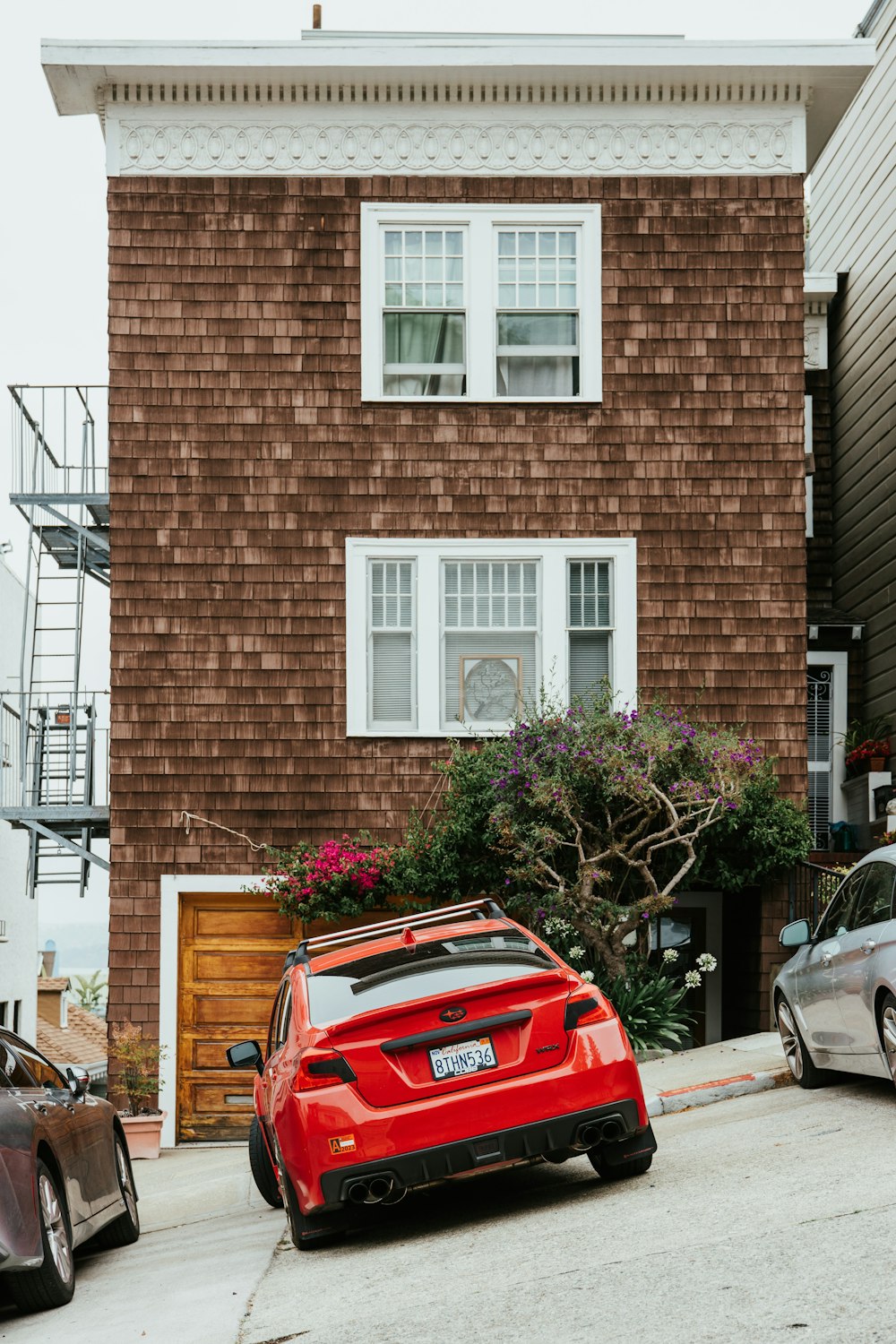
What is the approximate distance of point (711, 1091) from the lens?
11.3m

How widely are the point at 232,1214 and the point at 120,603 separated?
689 centimetres

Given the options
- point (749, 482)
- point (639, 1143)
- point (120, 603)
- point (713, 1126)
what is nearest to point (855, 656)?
point (749, 482)

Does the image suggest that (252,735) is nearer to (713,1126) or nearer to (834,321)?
(713,1126)

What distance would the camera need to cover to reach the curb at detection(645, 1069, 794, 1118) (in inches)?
439

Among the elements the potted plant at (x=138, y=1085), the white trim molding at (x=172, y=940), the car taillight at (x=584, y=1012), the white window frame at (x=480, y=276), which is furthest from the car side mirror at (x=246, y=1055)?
the white window frame at (x=480, y=276)

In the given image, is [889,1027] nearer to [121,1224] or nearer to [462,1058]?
[462,1058]

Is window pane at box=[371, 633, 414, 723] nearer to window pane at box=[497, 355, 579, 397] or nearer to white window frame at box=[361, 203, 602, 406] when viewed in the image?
white window frame at box=[361, 203, 602, 406]

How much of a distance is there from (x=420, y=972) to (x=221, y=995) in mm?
8010

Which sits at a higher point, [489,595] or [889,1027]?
[489,595]

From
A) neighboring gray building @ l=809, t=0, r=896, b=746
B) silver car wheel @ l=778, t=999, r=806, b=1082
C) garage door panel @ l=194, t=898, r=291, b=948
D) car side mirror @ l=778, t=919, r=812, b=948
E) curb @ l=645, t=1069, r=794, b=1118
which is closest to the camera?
car side mirror @ l=778, t=919, r=812, b=948

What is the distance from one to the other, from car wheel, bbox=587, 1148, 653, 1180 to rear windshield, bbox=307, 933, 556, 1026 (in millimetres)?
987

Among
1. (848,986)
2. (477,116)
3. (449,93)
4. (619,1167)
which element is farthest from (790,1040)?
(449,93)

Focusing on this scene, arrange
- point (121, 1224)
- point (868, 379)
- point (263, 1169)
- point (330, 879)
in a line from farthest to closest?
point (868, 379) < point (330, 879) < point (263, 1169) < point (121, 1224)

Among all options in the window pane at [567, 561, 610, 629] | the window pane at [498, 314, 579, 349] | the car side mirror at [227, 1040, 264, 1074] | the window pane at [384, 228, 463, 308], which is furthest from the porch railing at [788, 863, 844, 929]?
the car side mirror at [227, 1040, 264, 1074]
